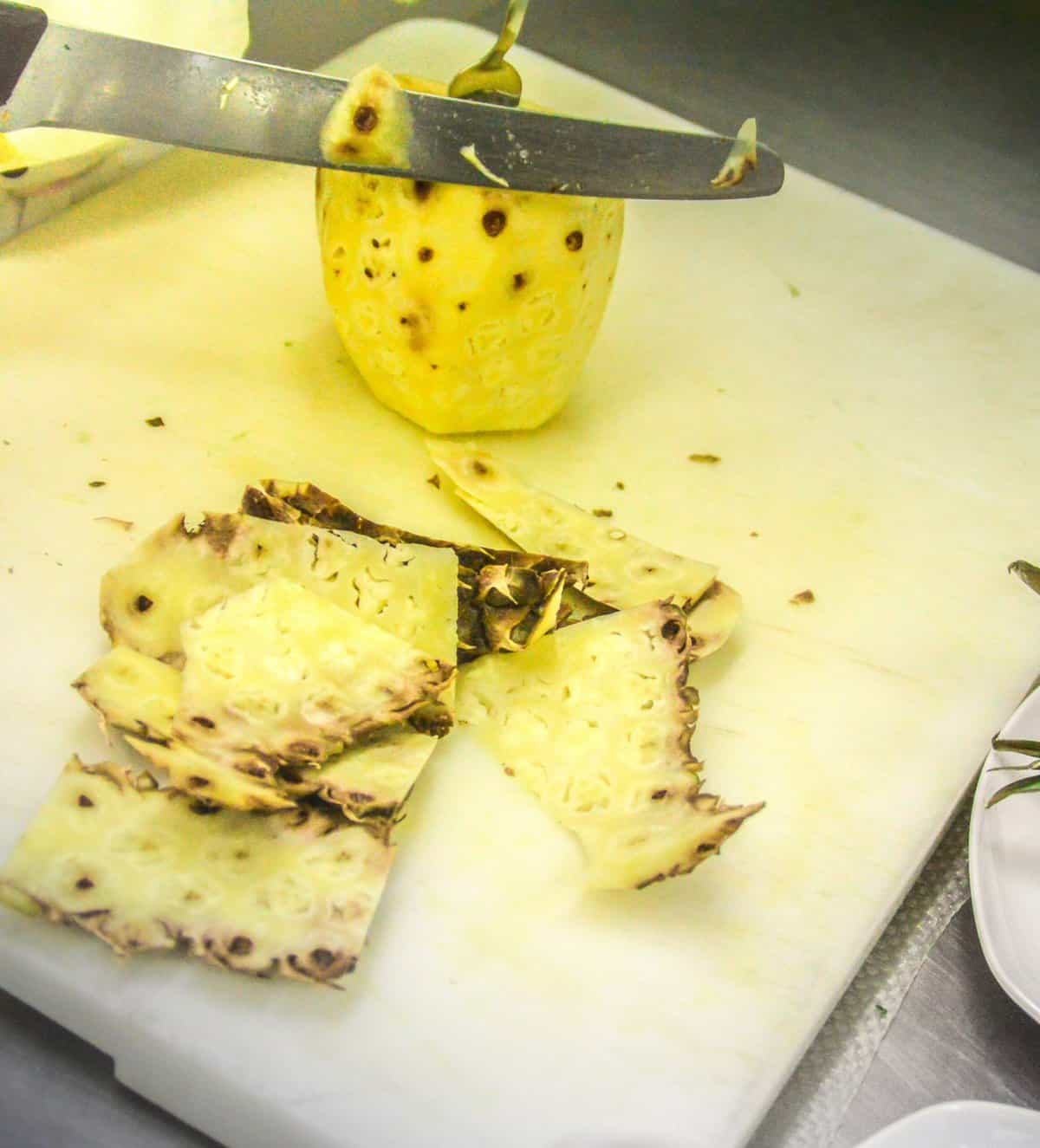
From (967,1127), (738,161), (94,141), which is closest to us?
(967,1127)

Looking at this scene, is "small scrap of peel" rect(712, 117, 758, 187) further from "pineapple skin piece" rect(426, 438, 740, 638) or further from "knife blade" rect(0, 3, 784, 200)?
"pineapple skin piece" rect(426, 438, 740, 638)

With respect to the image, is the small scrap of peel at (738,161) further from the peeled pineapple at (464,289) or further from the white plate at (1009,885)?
the white plate at (1009,885)

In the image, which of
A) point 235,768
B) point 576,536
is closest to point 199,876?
point 235,768

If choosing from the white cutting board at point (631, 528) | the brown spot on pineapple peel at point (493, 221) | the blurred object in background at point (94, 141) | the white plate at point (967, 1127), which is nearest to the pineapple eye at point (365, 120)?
the brown spot on pineapple peel at point (493, 221)

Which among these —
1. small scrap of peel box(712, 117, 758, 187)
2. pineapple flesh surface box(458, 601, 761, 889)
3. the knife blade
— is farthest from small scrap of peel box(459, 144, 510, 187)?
pineapple flesh surface box(458, 601, 761, 889)

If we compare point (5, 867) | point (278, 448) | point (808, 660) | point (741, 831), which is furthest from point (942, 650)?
point (5, 867)

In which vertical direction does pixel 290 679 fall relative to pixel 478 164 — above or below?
below

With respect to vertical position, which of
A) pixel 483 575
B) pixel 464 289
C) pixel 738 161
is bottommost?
pixel 483 575

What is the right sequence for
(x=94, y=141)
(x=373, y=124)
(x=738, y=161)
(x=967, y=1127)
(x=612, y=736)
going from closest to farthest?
(x=967, y=1127)
(x=612, y=736)
(x=373, y=124)
(x=738, y=161)
(x=94, y=141)

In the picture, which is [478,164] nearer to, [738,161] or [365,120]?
[365,120]
